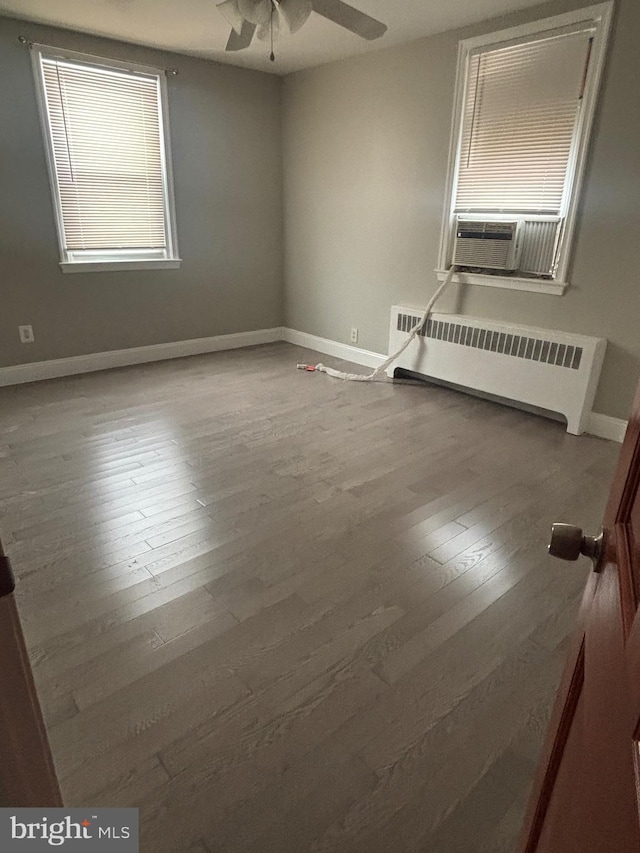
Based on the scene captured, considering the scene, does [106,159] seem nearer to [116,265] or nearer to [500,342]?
[116,265]

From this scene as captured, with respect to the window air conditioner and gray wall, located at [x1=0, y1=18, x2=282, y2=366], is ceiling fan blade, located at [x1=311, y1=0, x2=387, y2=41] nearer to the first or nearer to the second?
the window air conditioner

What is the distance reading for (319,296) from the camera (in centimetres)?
502

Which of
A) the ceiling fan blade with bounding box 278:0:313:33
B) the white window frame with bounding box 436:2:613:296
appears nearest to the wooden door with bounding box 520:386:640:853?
the ceiling fan blade with bounding box 278:0:313:33

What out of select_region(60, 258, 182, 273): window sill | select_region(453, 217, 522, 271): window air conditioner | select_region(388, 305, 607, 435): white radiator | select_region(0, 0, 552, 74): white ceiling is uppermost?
select_region(0, 0, 552, 74): white ceiling

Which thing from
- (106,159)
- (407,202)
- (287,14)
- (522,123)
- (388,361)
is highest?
(287,14)

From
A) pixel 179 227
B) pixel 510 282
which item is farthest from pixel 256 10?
pixel 179 227

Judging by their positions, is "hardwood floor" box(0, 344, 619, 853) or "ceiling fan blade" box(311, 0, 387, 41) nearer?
"hardwood floor" box(0, 344, 619, 853)

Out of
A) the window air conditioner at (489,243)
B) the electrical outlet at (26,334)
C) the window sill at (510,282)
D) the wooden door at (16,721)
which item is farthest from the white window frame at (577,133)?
the wooden door at (16,721)

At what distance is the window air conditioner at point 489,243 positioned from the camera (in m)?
3.43

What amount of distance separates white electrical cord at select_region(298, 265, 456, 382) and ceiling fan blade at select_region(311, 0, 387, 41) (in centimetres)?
157

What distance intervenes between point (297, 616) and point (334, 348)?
3.48 metres

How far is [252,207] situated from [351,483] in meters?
3.35

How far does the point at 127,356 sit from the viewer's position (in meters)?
4.51

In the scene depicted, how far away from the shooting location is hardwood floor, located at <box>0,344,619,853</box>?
1.24 meters
